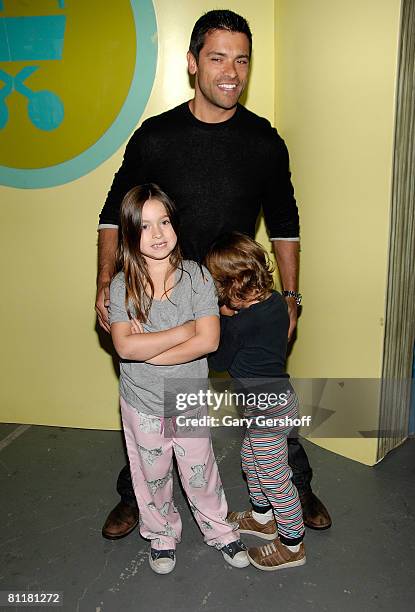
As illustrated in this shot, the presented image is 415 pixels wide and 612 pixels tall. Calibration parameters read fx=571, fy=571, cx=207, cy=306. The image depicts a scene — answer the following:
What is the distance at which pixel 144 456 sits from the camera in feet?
6.17

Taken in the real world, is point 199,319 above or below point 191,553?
above

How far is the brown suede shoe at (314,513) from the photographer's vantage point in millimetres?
2137

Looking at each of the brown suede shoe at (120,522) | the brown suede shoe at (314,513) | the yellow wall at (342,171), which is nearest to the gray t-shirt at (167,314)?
the brown suede shoe at (120,522)

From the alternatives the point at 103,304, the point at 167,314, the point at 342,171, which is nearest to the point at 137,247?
the point at 167,314

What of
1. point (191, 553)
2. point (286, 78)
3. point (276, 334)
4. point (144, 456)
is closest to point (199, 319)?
point (276, 334)

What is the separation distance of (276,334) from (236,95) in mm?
800

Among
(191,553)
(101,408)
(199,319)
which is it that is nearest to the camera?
(199,319)

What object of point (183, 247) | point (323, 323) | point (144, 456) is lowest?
point (144, 456)

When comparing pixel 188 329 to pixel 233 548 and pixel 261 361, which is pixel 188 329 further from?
pixel 233 548

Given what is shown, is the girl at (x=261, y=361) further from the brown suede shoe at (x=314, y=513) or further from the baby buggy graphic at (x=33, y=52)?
the baby buggy graphic at (x=33, y=52)

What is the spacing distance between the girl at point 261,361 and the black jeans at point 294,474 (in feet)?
0.82

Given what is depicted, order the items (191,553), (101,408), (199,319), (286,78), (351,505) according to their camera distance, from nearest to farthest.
A: 1. (199,319)
2. (191,553)
3. (351,505)
4. (286,78)
5. (101,408)

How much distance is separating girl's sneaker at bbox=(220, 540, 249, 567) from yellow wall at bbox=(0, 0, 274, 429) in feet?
3.68

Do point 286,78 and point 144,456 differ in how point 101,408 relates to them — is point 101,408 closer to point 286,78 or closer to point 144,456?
point 144,456
